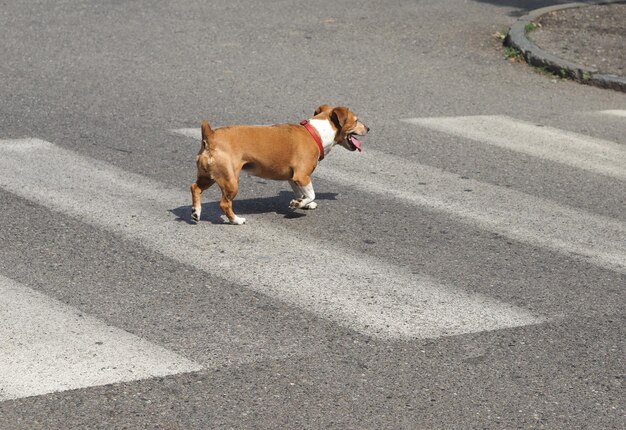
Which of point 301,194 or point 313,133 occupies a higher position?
point 313,133

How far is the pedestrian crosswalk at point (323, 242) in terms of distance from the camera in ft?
17.0

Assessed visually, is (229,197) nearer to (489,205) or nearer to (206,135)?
(206,135)

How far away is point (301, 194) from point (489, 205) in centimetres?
126

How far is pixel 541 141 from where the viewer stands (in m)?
9.24

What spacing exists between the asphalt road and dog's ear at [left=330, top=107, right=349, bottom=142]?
483 mm

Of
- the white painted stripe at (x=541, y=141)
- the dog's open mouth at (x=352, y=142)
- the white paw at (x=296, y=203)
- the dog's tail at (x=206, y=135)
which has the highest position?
the dog's tail at (x=206, y=135)

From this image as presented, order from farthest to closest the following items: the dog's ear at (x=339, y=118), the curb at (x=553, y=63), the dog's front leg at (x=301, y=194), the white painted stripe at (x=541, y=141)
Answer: the curb at (x=553, y=63)
the white painted stripe at (x=541, y=141)
the dog's ear at (x=339, y=118)
the dog's front leg at (x=301, y=194)

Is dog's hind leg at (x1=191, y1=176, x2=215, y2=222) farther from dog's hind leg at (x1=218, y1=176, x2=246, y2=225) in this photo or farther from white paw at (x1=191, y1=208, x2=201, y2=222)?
dog's hind leg at (x1=218, y1=176, x2=246, y2=225)

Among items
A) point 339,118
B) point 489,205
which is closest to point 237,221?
point 339,118

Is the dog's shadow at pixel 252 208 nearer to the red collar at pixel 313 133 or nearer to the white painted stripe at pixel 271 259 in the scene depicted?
the white painted stripe at pixel 271 259

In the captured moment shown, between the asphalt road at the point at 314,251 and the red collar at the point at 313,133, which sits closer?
the asphalt road at the point at 314,251

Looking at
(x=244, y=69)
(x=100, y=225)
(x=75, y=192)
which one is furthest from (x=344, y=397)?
(x=244, y=69)

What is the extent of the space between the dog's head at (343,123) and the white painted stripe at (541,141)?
2.05m

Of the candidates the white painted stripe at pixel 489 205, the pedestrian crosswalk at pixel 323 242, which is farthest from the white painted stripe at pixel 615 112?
the white painted stripe at pixel 489 205
